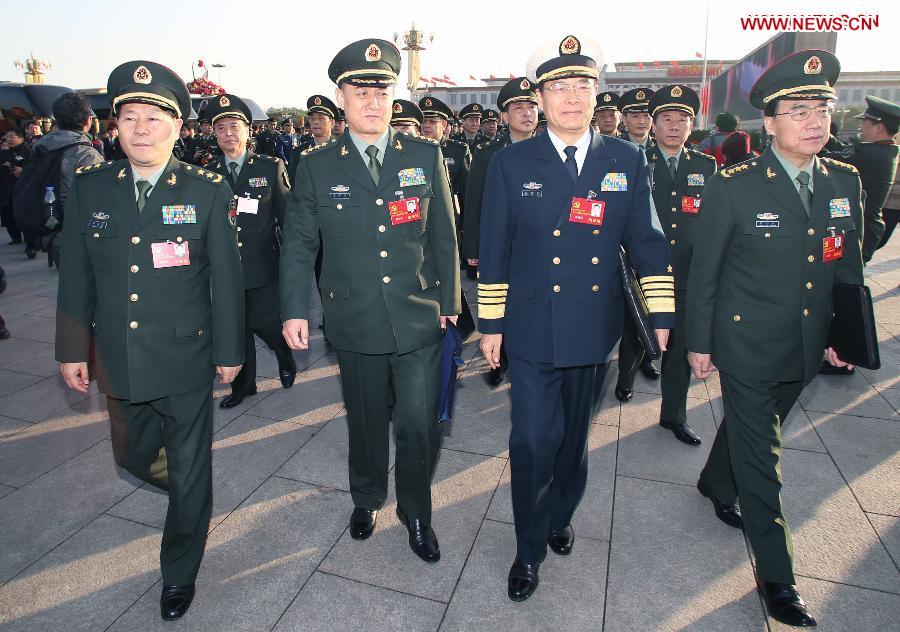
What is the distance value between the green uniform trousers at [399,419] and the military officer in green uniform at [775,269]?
1.44m

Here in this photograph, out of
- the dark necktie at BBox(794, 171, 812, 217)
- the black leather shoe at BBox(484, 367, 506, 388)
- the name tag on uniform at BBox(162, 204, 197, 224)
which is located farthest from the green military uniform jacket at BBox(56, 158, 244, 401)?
the black leather shoe at BBox(484, 367, 506, 388)

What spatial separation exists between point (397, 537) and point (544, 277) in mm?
1656

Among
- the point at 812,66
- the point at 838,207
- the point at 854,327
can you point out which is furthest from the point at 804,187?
the point at 854,327

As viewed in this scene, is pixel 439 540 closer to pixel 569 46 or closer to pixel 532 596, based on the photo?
pixel 532 596

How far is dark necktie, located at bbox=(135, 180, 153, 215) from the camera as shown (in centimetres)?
273

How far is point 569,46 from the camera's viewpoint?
108 inches

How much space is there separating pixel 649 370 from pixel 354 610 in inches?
146

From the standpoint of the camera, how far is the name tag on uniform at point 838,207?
281 centimetres

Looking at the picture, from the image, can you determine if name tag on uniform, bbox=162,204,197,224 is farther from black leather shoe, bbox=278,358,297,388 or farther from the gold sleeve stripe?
black leather shoe, bbox=278,358,297,388

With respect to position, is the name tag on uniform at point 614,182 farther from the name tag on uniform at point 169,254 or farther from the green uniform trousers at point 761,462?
the name tag on uniform at point 169,254

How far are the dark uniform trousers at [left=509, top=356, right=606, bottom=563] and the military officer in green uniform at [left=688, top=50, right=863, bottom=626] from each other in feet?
2.24

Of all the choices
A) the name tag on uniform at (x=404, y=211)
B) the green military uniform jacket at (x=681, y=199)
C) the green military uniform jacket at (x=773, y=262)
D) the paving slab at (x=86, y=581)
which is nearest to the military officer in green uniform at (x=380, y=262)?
the name tag on uniform at (x=404, y=211)

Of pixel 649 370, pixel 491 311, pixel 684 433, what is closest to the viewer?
pixel 491 311

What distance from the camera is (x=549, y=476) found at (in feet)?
9.61
